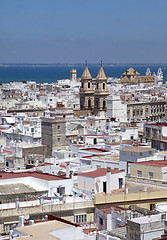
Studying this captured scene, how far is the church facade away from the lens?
71.7 meters

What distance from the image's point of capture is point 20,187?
76.6ft

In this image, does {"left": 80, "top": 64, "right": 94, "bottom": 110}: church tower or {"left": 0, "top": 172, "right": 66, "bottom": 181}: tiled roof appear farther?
{"left": 80, "top": 64, "right": 94, "bottom": 110}: church tower

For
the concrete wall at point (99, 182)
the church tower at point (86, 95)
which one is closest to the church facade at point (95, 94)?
the church tower at point (86, 95)

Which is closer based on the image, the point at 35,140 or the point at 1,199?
the point at 1,199

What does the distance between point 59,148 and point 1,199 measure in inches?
848

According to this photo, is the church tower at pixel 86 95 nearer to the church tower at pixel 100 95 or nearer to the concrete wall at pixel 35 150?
the church tower at pixel 100 95

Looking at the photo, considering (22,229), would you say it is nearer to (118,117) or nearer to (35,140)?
(35,140)

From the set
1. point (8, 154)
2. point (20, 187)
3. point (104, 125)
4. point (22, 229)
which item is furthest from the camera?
point (104, 125)

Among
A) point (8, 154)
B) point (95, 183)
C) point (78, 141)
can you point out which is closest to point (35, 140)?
point (78, 141)

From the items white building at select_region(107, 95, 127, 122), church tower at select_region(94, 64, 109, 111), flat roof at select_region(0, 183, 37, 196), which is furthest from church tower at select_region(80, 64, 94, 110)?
flat roof at select_region(0, 183, 37, 196)

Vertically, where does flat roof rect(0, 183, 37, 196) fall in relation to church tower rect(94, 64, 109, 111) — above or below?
below

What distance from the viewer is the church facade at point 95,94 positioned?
7169cm

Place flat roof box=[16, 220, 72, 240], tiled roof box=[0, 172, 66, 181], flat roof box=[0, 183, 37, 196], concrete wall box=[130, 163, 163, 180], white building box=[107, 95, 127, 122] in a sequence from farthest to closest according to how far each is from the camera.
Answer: white building box=[107, 95, 127, 122]
concrete wall box=[130, 163, 163, 180]
tiled roof box=[0, 172, 66, 181]
flat roof box=[0, 183, 37, 196]
flat roof box=[16, 220, 72, 240]

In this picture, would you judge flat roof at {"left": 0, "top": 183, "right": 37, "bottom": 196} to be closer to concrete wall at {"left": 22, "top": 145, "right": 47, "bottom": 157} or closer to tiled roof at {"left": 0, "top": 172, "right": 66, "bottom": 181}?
tiled roof at {"left": 0, "top": 172, "right": 66, "bottom": 181}
